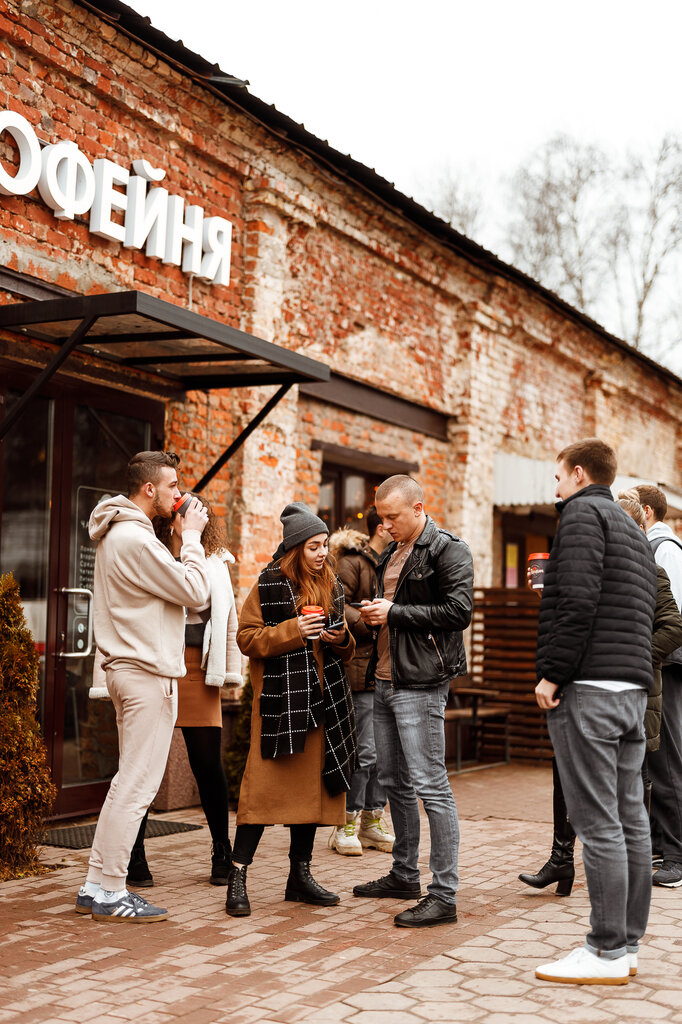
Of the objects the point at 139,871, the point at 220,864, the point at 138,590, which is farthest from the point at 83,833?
the point at 138,590

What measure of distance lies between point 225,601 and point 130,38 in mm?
4121

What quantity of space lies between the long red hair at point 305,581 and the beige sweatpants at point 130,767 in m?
0.77

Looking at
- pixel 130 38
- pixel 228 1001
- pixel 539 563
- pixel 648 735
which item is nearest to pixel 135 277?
pixel 130 38

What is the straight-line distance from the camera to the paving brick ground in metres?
3.96

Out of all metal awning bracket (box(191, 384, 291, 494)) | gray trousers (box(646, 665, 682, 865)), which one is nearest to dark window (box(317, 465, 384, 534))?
metal awning bracket (box(191, 384, 291, 494))

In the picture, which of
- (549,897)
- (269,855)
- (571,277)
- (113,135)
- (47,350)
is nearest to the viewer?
(549,897)

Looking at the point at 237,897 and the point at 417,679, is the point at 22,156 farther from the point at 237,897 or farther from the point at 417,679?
the point at 237,897

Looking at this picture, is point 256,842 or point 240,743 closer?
point 256,842

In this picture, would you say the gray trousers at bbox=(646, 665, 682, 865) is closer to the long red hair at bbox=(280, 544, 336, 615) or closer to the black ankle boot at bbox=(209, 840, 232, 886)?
the long red hair at bbox=(280, 544, 336, 615)

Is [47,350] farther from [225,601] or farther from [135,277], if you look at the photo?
[225,601]

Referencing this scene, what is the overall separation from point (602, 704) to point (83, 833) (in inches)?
161

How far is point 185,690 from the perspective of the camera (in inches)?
229

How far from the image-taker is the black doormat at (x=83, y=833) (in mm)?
6812

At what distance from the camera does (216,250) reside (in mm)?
8555
